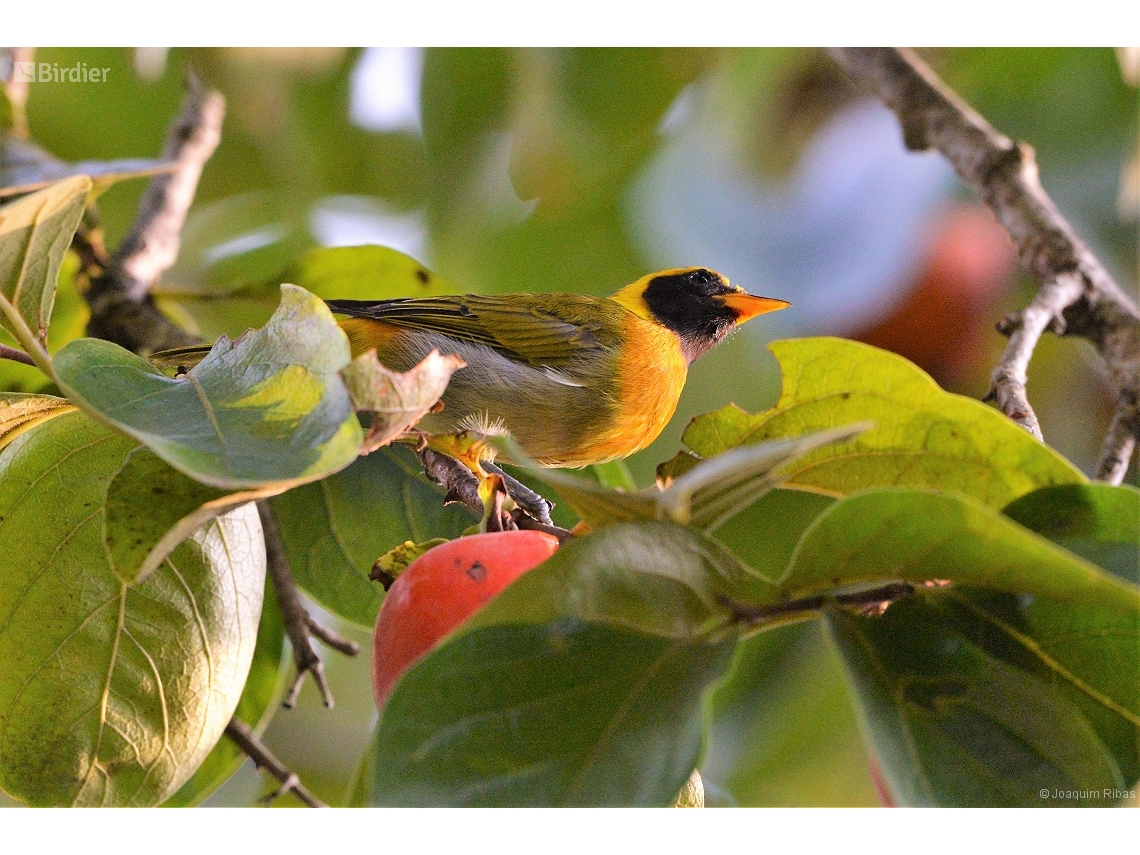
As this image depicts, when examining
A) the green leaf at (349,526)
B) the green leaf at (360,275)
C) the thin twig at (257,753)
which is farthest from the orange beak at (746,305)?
the thin twig at (257,753)

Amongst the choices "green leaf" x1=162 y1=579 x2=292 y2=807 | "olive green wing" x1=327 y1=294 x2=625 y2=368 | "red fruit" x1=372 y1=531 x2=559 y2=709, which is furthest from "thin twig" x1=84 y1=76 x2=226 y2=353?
"red fruit" x1=372 y1=531 x2=559 y2=709

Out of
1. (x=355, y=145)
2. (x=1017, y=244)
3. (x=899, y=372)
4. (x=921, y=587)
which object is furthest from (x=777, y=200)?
(x=921, y=587)

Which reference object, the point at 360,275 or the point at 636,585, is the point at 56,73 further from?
the point at 636,585

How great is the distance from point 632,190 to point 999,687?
2008mm

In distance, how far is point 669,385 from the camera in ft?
5.98

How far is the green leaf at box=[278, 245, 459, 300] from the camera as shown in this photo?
5.62 ft

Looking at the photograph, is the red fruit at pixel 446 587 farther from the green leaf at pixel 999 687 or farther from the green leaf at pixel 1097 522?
the green leaf at pixel 1097 522

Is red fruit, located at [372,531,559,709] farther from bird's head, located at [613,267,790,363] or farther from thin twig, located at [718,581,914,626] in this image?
bird's head, located at [613,267,790,363]

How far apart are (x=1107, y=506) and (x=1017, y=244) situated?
0.84 metres

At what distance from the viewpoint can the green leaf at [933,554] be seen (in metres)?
0.62

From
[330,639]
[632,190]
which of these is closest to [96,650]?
[330,639]

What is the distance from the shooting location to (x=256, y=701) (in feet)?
4.77

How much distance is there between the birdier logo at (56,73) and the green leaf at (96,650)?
120 cm
